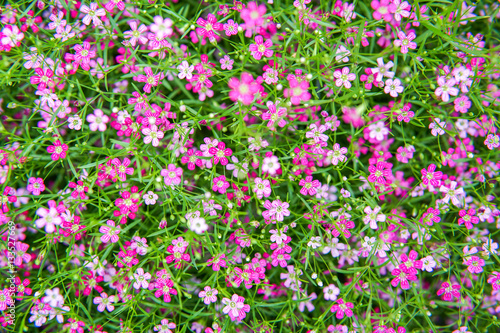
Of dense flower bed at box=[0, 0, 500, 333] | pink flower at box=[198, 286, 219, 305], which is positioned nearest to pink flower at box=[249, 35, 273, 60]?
dense flower bed at box=[0, 0, 500, 333]

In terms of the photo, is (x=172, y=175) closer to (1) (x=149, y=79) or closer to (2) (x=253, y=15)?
(1) (x=149, y=79)

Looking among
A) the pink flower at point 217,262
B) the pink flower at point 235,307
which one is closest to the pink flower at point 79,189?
the pink flower at point 217,262

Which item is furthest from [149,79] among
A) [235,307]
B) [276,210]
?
[235,307]

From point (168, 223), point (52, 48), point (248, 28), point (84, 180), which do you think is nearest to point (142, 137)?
point (84, 180)

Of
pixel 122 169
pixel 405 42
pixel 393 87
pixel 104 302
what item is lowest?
pixel 104 302

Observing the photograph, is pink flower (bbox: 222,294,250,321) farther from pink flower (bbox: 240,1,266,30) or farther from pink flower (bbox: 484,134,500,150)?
pink flower (bbox: 484,134,500,150)

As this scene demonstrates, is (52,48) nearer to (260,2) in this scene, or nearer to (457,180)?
(260,2)

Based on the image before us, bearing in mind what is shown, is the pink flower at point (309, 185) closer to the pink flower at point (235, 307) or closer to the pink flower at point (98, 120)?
the pink flower at point (235, 307)
